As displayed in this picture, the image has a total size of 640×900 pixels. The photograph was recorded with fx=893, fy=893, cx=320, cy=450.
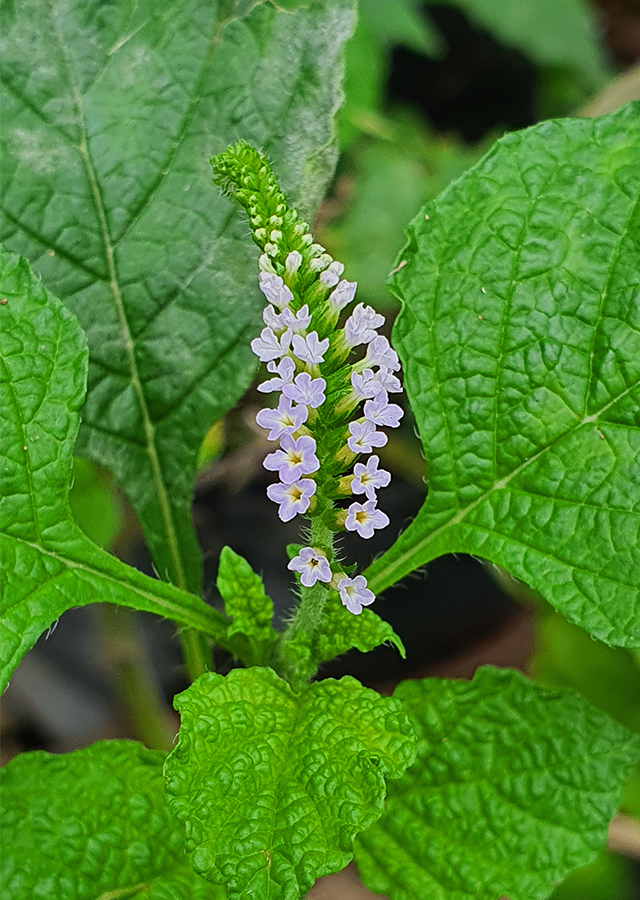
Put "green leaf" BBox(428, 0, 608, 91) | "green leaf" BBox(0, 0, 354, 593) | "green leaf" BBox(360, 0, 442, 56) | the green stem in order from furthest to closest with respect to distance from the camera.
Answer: "green leaf" BBox(428, 0, 608, 91) → "green leaf" BBox(360, 0, 442, 56) → the green stem → "green leaf" BBox(0, 0, 354, 593)

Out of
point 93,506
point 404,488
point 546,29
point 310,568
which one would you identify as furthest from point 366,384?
point 546,29

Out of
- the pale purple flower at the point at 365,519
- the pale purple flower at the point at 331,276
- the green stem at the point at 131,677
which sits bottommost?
the green stem at the point at 131,677

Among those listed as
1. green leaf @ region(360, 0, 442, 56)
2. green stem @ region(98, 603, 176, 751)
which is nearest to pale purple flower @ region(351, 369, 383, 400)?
green stem @ region(98, 603, 176, 751)

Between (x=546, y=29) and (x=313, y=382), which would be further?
(x=546, y=29)

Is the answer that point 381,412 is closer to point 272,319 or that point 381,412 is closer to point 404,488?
point 272,319

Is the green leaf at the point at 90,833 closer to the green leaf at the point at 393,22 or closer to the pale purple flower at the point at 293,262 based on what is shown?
the pale purple flower at the point at 293,262

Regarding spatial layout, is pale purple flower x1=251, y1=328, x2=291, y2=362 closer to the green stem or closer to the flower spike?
the flower spike

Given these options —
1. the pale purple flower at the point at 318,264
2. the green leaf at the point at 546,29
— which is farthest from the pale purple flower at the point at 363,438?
the green leaf at the point at 546,29
